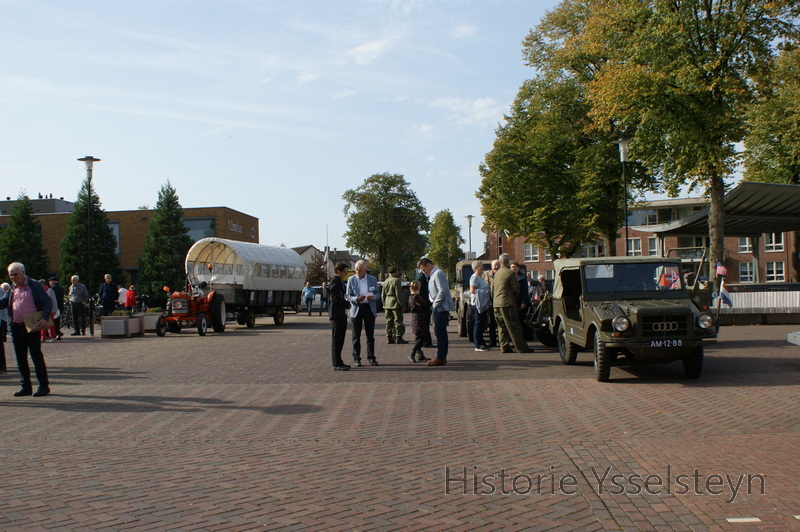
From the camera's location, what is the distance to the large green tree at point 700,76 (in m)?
24.4

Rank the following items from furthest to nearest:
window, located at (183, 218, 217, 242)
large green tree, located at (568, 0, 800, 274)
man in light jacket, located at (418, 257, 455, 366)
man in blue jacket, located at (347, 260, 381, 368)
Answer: window, located at (183, 218, 217, 242), large green tree, located at (568, 0, 800, 274), man in blue jacket, located at (347, 260, 381, 368), man in light jacket, located at (418, 257, 455, 366)

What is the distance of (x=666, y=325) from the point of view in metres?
9.44

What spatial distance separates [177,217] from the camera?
50312mm

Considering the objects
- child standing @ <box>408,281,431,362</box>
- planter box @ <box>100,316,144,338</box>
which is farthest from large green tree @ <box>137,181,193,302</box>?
child standing @ <box>408,281,431,362</box>

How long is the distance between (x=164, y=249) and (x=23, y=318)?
136 ft

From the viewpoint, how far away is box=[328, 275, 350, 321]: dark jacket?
1130 cm

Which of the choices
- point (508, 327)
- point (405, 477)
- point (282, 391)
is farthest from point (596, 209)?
point (405, 477)

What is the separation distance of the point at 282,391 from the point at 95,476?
4.10 m

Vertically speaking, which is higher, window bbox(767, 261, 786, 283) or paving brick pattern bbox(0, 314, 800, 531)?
window bbox(767, 261, 786, 283)

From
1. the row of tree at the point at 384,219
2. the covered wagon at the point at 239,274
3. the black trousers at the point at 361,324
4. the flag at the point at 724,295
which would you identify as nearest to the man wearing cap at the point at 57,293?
the covered wagon at the point at 239,274

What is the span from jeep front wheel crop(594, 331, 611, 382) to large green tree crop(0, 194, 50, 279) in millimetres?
46887

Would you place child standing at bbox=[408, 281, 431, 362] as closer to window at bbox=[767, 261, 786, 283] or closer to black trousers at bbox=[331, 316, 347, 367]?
black trousers at bbox=[331, 316, 347, 367]

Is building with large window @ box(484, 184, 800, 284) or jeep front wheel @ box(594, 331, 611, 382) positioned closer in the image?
jeep front wheel @ box(594, 331, 611, 382)

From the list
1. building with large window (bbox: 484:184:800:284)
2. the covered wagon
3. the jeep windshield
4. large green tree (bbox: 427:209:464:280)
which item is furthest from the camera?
large green tree (bbox: 427:209:464:280)
